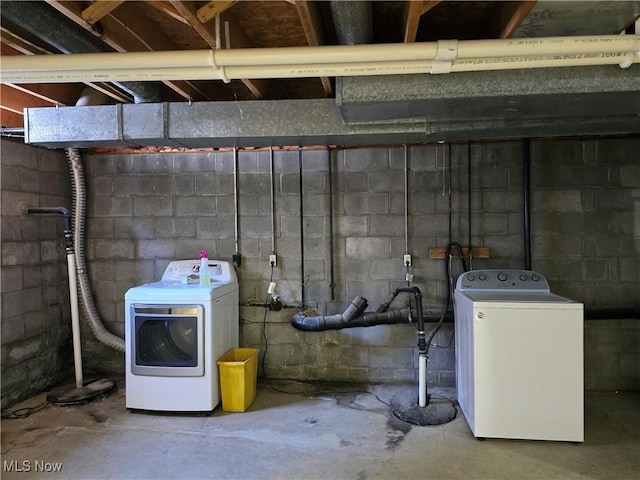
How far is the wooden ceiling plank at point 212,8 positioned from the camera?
1717 mm

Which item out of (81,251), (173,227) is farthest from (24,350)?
(173,227)

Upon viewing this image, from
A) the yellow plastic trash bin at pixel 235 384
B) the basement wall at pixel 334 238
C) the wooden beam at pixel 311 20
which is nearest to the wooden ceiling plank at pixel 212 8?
the wooden beam at pixel 311 20

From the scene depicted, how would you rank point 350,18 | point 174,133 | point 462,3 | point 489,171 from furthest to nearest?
point 489,171
point 174,133
point 462,3
point 350,18

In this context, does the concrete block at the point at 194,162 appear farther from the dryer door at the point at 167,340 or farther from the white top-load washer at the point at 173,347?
the dryer door at the point at 167,340

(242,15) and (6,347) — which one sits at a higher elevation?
(242,15)

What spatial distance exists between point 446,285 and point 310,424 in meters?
1.53

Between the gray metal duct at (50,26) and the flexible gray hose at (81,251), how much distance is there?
61.1 inches

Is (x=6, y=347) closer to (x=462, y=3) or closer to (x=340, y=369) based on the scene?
(x=340, y=369)

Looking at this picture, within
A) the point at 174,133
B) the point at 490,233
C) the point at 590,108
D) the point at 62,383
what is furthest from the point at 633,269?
the point at 62,383

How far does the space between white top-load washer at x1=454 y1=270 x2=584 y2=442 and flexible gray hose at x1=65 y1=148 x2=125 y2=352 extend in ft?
9.38

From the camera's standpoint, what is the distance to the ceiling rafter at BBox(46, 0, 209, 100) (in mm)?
1727

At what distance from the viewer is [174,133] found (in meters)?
2.76

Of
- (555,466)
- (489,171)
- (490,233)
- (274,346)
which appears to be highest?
(489,171)

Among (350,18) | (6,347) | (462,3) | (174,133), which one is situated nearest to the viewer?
(350,18)
